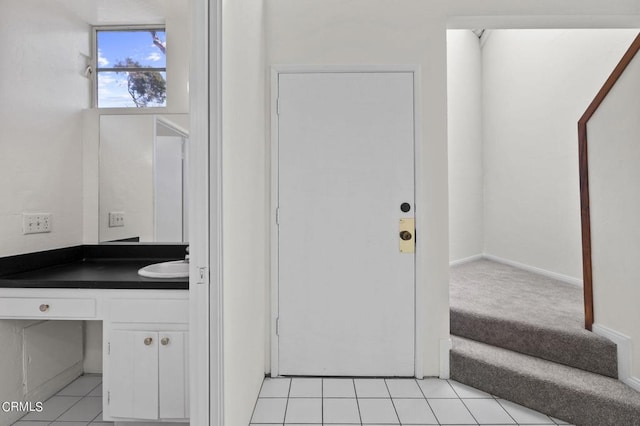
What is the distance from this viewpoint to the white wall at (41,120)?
180 centimetres

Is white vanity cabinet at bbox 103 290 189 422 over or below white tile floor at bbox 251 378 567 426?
over

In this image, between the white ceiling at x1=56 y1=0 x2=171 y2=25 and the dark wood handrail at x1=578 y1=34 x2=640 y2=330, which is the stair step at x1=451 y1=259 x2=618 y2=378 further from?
the white ceiling at x1=56 y1=0 x2=171 y2=25

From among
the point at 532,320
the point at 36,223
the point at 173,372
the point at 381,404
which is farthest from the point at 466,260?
the point at 36,223

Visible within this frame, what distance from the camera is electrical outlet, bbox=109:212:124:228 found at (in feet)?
7.40

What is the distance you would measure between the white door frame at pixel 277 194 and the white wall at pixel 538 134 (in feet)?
5.67

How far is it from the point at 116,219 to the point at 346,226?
155 centimetres

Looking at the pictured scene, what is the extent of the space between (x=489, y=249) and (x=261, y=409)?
3.15 m

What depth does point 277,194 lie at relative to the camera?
223 centimetres

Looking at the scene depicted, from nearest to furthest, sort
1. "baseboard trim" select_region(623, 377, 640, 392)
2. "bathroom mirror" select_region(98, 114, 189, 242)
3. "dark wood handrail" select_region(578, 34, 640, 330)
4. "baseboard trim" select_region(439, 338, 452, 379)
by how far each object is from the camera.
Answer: "baseboard trim" select_region(623, 377, 640, 392) → "dark wood handrail" select_region(578, 34, 640, 330) → "baseboard trim" select_region(439, 338, 452, 379) → "bathroom mirror" select_region(98, 114, 189, 242)

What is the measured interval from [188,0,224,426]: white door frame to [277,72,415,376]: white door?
92 cm

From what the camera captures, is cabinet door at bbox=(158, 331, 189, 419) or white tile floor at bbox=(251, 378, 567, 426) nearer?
cabinet door at bbox=(158, 331, 189, 419)

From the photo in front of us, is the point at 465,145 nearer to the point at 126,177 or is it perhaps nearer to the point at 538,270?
the point at 538,270

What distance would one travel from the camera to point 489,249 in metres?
3.89

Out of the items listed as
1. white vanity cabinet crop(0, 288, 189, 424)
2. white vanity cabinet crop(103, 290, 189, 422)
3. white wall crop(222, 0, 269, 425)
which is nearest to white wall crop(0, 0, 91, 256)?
white vanity cabinet crop(0, 288, 189, 424)
